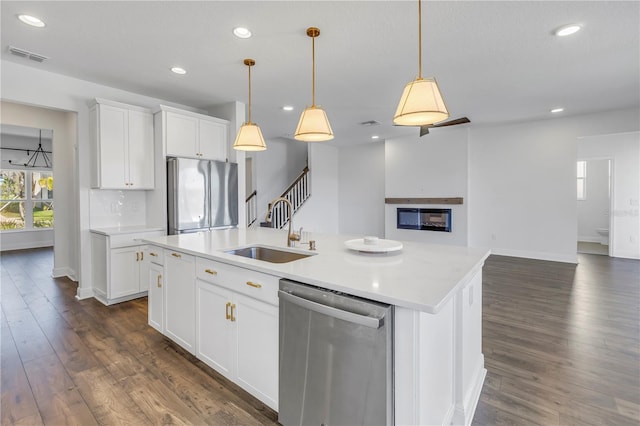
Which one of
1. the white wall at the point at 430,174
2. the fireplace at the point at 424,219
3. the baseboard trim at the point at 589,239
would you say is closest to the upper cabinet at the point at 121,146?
the white wall at the point at 430,174

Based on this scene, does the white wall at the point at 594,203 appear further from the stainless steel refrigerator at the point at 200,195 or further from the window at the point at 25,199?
the window at the point at 25,199

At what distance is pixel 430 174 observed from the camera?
7184mm

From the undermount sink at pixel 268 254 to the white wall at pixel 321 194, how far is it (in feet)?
16.6

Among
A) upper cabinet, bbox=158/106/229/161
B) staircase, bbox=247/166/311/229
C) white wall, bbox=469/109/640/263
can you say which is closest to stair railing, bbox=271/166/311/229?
staircase, bbox=247/166/311/229

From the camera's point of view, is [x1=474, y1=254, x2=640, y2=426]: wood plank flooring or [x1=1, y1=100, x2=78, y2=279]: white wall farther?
[x1=1, y1=100, x2=78, y2=279]: white wall

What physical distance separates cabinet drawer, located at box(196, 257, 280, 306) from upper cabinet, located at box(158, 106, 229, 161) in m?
2.57

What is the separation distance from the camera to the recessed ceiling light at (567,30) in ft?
8.70

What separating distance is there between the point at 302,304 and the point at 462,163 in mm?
6376

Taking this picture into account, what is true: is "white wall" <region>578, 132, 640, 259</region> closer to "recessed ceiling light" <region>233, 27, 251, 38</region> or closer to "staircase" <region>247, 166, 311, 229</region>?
"staircase" <region>247, 166, 311, 229</region>

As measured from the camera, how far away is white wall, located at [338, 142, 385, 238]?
27.3 feet

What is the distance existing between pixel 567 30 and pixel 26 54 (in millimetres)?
5176

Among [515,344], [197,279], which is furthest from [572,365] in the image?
[197,279]

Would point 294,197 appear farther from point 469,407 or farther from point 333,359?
point 333,359

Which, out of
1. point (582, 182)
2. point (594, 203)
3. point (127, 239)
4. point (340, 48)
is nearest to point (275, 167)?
point (127, 239)
